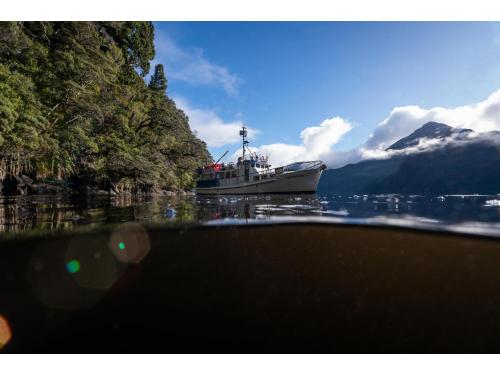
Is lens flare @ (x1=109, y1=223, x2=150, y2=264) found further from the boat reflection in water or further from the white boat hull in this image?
the white boat hull

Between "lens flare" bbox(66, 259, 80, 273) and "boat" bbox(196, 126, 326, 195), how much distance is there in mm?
31634

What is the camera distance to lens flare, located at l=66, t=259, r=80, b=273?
167 inches

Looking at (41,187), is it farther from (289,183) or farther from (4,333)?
(289,183)

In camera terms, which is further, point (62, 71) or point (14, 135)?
point (62, 71)

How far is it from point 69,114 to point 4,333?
18991 mm

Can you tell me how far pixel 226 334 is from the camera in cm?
253

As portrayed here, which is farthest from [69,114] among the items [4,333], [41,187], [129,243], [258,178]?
[258,178]

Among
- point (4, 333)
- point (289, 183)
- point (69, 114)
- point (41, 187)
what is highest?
point (69, 114)

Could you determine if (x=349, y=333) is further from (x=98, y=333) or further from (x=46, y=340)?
(x=46, y=340)

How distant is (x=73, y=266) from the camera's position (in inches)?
173

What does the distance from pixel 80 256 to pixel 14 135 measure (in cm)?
1046

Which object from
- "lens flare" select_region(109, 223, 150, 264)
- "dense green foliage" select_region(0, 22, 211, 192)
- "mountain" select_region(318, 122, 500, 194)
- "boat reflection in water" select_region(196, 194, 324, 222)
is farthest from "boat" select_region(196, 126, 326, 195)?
"mountain" select_region(318, 122, 500, 194)

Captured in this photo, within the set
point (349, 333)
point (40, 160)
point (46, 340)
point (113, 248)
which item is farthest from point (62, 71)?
point (349, 333)

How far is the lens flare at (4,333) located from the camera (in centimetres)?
238
